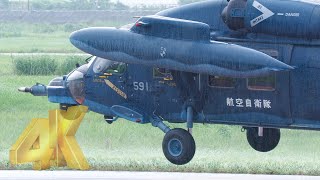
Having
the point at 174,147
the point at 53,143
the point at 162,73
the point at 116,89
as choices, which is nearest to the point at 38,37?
the point at 116,89

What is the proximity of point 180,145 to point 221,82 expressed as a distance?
1.35 m

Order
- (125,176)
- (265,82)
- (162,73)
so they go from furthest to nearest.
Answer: (162,73), (125,176), (265,82)

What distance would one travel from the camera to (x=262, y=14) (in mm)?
24250

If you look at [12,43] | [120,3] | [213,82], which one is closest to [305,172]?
[213,82]

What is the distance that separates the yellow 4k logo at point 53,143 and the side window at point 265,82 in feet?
11.6

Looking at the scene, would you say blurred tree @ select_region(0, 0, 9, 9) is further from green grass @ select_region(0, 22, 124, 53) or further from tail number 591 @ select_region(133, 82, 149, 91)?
tail number 591 @ select_region(133, 82, 149, 91)

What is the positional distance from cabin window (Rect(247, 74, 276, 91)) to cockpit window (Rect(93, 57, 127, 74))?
2.68 m

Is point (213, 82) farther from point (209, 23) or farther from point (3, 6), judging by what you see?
point (3, 6)

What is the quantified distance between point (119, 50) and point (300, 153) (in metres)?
5.90

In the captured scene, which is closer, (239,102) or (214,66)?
(214,66)

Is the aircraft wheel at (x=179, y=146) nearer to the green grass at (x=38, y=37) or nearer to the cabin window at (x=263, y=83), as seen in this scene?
the cabin window at (x=263, y=83)

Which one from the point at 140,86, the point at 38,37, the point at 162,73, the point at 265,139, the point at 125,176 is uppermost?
the point at 162,73

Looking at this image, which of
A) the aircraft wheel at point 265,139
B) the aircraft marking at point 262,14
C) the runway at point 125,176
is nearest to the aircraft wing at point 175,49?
the aircraft marking at point 262,14

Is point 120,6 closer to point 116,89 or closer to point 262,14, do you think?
point 116,89
